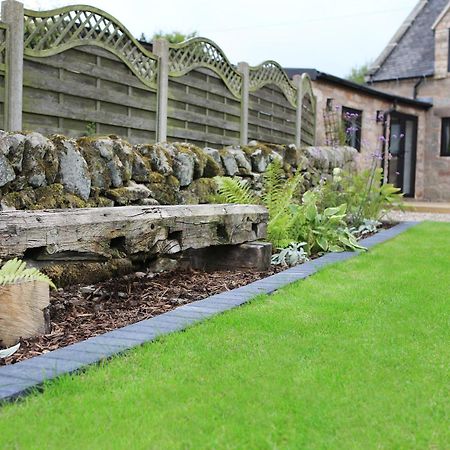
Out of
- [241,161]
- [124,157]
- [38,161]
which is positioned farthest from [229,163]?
[38,161]

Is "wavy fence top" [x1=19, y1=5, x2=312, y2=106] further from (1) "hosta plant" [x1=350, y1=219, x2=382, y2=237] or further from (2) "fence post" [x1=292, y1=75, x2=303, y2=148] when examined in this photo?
(2) "fence post" [x1=292, y1=75, x2=303, y2=148]

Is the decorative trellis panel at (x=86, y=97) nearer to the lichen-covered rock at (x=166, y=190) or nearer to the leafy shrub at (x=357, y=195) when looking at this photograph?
the lichen-covered rock at (x=166, y=190)

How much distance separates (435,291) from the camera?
4801 millimetres

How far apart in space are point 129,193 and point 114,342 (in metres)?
2.80

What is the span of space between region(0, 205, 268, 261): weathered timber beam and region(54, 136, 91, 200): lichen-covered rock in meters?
0.77

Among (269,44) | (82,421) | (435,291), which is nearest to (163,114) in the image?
(435,291)

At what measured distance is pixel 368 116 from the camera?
58.1ft

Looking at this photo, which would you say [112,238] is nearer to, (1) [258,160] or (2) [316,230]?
(2) [316,230]

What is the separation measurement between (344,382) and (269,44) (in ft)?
144

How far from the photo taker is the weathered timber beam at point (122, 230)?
366 centimetres

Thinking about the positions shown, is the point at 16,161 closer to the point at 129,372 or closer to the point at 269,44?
the point at 129,372

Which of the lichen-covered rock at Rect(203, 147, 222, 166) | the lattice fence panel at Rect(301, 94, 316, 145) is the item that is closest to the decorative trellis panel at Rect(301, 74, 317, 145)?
the lattice fence panel at Rect(301, 94, 316, 145)

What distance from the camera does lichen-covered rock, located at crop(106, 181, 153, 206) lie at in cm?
570

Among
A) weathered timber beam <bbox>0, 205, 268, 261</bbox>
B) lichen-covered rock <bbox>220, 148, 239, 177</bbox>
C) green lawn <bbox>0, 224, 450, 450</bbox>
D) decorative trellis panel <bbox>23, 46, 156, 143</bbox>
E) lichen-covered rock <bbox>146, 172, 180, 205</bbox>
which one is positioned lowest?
green lawn <bbox>0, 224, 450, 450</bbox>
